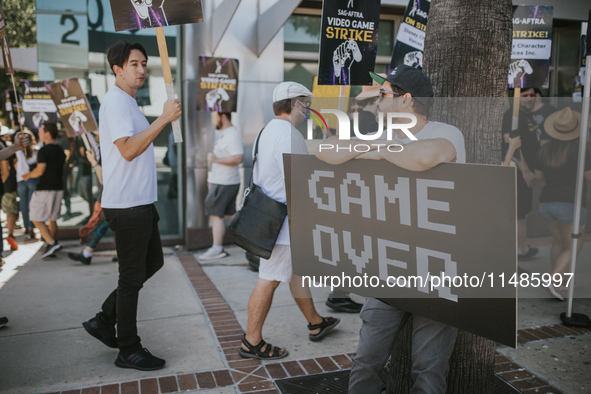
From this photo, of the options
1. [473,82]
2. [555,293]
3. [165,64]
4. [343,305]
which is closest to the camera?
[473,82]

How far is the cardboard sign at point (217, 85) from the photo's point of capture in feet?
22.6

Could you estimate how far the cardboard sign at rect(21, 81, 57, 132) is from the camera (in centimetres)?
791

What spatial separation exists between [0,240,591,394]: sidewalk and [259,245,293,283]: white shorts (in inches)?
24.1

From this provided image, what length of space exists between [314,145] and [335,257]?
0.58 metres

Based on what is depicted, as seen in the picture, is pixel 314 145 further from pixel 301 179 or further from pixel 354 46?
pixel 354 46

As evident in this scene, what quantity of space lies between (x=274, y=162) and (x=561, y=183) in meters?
3.20

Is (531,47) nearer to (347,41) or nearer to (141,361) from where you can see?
(347,41)

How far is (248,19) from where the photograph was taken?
7613 mm

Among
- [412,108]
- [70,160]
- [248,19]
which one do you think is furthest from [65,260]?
[412,108]

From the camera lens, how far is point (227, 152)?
6.97 meters

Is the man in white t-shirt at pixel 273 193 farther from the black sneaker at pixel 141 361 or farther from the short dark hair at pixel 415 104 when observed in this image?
the short dark hair at pixel 415 104

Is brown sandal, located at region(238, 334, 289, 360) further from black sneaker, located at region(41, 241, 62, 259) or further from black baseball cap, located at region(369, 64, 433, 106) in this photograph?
black sneaker, located at region(41, 241, 62, 259)

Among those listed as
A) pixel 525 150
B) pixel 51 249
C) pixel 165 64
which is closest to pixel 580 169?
pixel 525 150

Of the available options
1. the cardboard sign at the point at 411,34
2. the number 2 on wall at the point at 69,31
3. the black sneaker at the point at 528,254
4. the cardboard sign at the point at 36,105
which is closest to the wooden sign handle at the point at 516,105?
the cardboard sign at the point at 411,34
